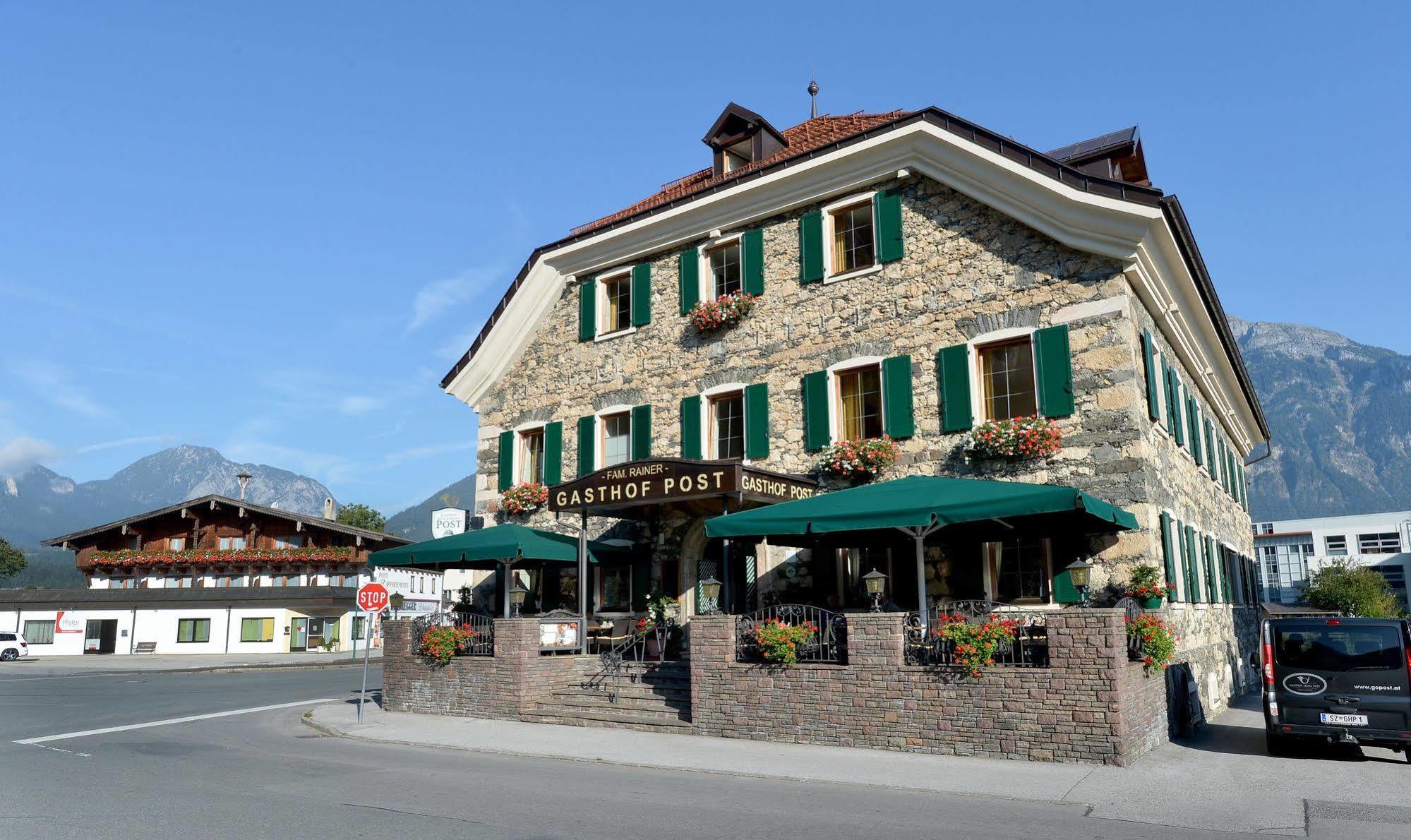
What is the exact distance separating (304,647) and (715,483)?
36583mm

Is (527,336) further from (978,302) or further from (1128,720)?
(1128,720)

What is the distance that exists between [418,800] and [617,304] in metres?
13.2

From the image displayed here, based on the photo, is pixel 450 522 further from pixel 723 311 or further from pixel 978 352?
pixel 978 352

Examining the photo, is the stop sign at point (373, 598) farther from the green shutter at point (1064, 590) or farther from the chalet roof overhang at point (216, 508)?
the chalet roof overhang at point (216, 508)

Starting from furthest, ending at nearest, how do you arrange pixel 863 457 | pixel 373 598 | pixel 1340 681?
pixel 863 457
pixel 373 598
pixel 1340 681

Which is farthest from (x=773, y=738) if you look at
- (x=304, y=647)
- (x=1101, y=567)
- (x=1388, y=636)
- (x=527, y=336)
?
(x=304, y=647)


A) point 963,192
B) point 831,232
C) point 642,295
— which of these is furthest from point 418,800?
point 642,295

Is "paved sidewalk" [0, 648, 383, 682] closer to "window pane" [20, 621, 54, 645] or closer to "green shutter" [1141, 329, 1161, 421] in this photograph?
"window pane" [20, 621, 54, 645]

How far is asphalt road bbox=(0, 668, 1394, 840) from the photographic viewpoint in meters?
7.09

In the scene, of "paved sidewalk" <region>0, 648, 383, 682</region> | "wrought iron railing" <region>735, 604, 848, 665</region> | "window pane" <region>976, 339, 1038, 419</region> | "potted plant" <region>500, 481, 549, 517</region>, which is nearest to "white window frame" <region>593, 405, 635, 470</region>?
"potted plant" <region>500, 481, 549, 517</region>

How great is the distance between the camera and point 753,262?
17.7m

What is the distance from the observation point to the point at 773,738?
12.1 metres

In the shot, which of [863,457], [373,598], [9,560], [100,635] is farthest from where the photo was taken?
[9,560]

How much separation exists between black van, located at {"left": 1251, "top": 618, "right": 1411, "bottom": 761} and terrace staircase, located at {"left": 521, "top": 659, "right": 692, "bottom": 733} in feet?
23.4
